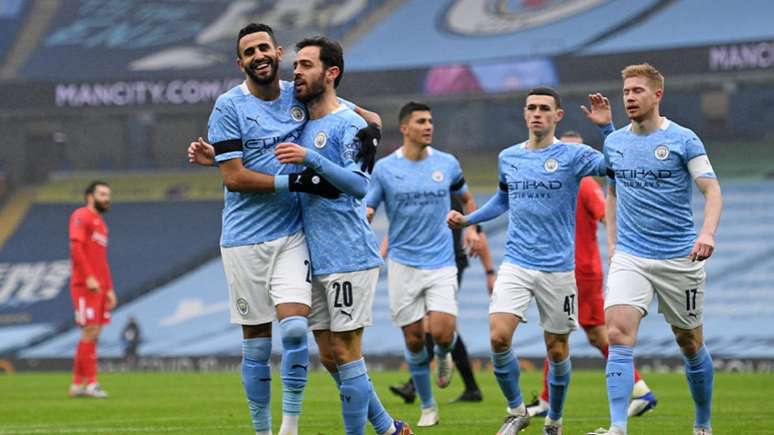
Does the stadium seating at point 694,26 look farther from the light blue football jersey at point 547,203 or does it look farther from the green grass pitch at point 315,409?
the light blue football jersey at point 547,203

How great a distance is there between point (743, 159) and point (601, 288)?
62.9 feet

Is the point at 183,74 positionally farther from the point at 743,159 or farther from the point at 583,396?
the point at 583,396

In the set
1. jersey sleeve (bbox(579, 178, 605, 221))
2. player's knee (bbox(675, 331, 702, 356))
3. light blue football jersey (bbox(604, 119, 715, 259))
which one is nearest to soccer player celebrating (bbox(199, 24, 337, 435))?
light blue football jersey (bbox(604, 119, 715, 259))

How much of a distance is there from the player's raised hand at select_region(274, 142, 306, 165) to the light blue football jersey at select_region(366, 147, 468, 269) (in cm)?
458

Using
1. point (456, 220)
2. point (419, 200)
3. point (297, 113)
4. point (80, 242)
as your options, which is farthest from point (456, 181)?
point (80, 242)

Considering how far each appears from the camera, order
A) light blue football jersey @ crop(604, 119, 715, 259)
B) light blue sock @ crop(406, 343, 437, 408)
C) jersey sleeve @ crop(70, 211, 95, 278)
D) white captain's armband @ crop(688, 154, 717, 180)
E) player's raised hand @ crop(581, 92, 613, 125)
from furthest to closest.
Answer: jersey sleeve @ crop(70, 211, 95, 278) < light blue sock @ crop(406, 343, 437, 408) < player's raised hand @ crop(581, 92, 613, 125) < light blue football jersey @ crop(604, 119, 715, 259) < white captain's armband @ crop(688, 154, 717, 180)

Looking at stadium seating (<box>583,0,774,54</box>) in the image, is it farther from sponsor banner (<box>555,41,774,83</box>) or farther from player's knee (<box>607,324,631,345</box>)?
player's knee (<box>607,324,631,345</box>)

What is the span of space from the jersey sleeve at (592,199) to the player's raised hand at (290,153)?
558 cm

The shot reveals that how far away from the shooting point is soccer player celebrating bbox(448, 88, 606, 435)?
388 inches

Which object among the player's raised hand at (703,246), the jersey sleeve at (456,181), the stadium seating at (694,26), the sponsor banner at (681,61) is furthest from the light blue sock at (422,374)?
the stadium seating at (694,26)

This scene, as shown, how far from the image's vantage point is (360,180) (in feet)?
25.2

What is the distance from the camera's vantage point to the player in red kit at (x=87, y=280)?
16.3 meters

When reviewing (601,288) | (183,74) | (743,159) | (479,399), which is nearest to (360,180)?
(601,288)

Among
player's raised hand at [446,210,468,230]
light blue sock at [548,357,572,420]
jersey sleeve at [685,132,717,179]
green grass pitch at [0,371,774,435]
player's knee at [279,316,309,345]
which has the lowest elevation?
green grass pitch at [0,371,774,435]
